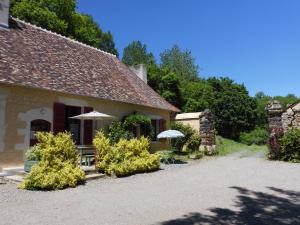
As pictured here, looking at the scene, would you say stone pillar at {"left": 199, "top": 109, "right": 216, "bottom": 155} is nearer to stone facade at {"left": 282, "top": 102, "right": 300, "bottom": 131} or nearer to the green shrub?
stone facade at {"left": 282, "top": 102, "right": 300, "bottom": 131}

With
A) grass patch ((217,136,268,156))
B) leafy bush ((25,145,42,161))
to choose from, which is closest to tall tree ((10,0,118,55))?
grass patch ((217,136,268,156))

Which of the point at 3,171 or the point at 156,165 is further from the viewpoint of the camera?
the point at 156,165

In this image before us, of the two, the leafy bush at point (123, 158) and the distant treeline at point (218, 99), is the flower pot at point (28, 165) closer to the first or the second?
the leafy bush at point (123, 158)

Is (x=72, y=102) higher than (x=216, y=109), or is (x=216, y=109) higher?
(x=216, y=109)

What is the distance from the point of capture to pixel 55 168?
9523 mm

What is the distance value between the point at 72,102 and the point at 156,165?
4273 mm

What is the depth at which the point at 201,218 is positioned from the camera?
6164 millimetres

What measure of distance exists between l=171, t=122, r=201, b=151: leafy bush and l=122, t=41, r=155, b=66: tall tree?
3123cm

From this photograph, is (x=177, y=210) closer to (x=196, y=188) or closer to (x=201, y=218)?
(x=201, y=218)

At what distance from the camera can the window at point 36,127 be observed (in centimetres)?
1195

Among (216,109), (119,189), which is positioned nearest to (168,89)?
(216,109)

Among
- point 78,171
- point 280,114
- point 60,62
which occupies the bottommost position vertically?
point 78,171

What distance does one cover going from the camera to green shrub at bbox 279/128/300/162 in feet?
50.1

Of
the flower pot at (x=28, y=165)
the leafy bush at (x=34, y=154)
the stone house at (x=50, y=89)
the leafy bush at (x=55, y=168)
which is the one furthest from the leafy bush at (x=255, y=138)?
the flower pot at (x=28, y=165)
